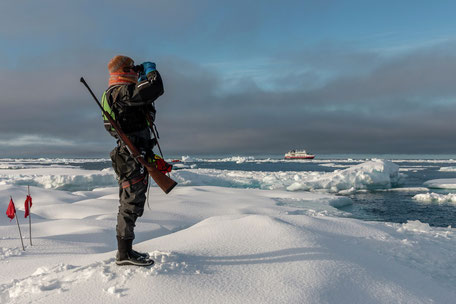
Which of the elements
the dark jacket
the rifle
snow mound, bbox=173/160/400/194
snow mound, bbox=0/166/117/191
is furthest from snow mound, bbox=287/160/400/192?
the dark jacket

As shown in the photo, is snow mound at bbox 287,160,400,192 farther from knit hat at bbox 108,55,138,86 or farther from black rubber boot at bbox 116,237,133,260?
knit hat at bbox 108,55,138,86

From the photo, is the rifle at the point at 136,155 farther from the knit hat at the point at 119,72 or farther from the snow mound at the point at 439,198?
the snow mound at the point at 439,198

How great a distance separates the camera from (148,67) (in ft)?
9.45

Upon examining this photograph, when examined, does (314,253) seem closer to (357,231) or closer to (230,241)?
(230,241)

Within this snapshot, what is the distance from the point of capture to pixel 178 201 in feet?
38.3

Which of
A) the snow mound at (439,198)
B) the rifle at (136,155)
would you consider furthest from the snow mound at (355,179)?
the rifle at (136,155)

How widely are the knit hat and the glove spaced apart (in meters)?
0.34

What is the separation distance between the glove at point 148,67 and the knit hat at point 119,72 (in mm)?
343

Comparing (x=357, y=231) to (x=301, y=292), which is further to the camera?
(x=357, y=231)

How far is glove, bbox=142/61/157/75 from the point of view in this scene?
286cm

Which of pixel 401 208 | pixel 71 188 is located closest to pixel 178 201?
pixel 401 208

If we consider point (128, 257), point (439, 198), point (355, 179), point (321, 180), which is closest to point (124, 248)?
point (128, 257)

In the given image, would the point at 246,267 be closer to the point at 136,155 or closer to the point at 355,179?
the point at 136,155

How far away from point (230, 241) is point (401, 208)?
17256 mm
